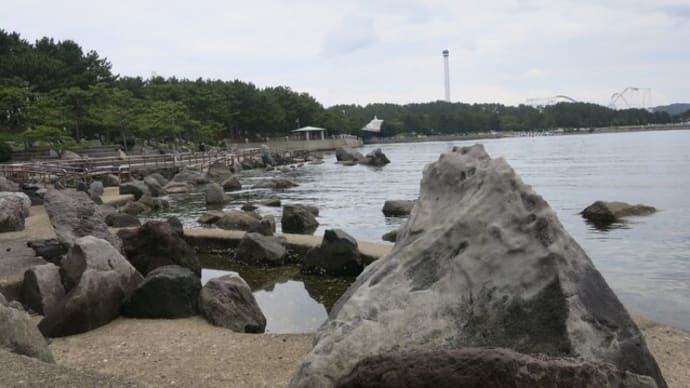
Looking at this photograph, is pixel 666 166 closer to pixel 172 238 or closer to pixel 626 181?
pixel 626 181

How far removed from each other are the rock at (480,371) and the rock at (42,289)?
749 cm

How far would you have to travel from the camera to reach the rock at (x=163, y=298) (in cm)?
925

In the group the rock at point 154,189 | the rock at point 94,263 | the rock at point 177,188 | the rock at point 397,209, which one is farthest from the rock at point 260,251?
the rock at point 177,188

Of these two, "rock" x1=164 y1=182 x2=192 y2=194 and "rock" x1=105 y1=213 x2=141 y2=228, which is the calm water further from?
"rock" x1=105 y1=213 x2=141 y2=228

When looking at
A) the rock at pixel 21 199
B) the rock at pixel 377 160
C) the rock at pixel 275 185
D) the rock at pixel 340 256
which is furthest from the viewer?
the rock at pixel 377 160

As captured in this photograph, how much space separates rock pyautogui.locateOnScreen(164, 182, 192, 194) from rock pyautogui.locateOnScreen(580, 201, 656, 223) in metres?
21.4

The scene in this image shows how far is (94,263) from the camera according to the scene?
935 cm

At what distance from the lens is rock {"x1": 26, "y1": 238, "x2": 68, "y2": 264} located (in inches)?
480

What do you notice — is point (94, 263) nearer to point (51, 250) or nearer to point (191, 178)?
point (51, 250)

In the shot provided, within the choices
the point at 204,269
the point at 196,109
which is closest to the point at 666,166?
the point at 204,269

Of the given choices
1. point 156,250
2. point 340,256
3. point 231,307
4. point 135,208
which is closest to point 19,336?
point 231,307

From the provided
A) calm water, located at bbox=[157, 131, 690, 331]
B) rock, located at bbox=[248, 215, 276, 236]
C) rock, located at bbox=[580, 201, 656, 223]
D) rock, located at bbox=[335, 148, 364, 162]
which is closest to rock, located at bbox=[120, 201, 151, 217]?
calm water, located at bbox=[157, 131, 690, 331]

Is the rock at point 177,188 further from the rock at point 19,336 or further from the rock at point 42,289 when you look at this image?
the rock at point 19,336

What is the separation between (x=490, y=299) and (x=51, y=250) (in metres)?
10.3
